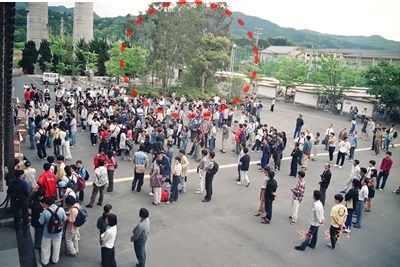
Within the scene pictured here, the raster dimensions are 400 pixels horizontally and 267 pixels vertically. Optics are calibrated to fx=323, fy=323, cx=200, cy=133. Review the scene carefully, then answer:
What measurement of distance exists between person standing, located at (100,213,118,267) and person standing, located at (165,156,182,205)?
371 cm

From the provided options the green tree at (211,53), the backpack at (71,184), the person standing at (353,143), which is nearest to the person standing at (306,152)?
the person standing at (353,143)

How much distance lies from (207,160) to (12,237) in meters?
5.69

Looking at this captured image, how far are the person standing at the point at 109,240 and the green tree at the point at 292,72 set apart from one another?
34.0 m

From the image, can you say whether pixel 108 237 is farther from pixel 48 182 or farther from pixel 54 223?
pixel 48 182

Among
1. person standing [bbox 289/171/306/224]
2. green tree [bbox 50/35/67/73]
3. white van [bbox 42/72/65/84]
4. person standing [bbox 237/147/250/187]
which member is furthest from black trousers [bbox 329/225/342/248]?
green tree [bbox 50/35/67/73]

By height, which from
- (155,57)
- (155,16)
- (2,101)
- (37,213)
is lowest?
(37,213)

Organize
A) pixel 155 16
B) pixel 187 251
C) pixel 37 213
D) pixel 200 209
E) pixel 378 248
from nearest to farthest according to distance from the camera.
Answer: pixel 37 213
pixel 187 251
pixel 378 248
pixel 200 209
pixel 155 16

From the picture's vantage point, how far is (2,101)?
770 cm

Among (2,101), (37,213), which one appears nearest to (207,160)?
(37,213)

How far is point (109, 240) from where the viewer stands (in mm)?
6289

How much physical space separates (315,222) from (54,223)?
19.4 ft

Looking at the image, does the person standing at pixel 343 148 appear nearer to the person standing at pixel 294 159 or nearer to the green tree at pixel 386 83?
the person standing at pixel 294 159

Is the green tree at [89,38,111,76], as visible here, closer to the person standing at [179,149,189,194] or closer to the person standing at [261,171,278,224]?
the person standing at [179,149,189,194]

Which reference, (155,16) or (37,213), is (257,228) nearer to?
(37,213)
